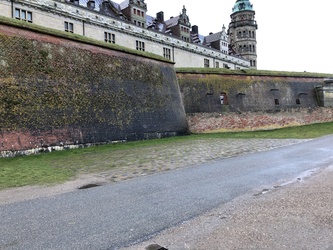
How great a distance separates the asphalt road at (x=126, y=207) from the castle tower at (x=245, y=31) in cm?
6832

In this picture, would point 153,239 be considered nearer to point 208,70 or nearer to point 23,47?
point 23,47

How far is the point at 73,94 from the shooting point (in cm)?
1631

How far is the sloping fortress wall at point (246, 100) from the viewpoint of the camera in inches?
1019

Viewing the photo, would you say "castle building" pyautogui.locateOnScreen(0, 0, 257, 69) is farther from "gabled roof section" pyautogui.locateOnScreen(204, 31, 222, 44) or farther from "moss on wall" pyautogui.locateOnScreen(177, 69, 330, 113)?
"moss on wall" pyautogui.locateOnScreen(177, 69, 330, 113)

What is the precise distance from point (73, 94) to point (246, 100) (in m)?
18.8

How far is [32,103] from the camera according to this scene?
14.2m

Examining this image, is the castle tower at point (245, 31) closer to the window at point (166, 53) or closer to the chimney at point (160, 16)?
the chimney at point (160, 16)

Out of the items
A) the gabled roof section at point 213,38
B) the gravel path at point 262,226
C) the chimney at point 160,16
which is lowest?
the gravel path at point 262,226

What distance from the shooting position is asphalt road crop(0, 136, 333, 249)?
4062 millimetres

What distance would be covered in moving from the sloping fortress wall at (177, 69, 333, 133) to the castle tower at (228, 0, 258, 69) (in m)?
42.0

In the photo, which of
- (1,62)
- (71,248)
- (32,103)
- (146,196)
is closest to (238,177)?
(146,196)

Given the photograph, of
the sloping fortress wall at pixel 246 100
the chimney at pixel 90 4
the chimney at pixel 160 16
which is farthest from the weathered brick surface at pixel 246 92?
the chimney at pixel 160 16

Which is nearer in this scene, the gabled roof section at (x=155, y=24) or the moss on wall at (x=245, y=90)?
the moss on wall at (x=245, y=90)

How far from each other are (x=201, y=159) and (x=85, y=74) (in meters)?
10.1
